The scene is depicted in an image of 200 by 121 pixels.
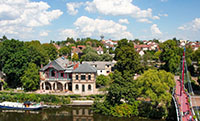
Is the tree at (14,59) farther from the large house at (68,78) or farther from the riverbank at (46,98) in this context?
the riverbank at (46,98)

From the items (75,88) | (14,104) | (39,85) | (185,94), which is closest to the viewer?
Answer: (185,94)

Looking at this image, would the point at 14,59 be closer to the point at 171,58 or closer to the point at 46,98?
the point at 46,98

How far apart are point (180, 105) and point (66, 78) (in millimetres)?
28293

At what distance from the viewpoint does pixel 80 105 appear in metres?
40.3

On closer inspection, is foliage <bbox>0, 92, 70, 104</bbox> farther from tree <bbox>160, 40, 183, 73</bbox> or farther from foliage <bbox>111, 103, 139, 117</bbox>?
tree <bbox>160, 40, 183, 73</bbox>

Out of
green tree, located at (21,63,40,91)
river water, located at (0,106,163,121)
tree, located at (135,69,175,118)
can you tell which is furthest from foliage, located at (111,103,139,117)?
green tree, located at (21,63,40,91)

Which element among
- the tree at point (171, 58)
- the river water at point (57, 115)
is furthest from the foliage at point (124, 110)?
the tree at point (171, 58)

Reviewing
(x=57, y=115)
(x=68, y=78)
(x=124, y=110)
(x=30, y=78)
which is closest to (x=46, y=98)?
(x=57, y=115)

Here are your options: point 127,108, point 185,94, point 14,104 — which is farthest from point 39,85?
point 185,94

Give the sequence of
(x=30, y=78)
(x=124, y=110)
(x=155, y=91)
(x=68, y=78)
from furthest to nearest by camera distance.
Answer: (x=68, y=78)
(x=30, y=78)
(x=124, y=110)
(x=155, y=91)

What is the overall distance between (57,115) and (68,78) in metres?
12.7

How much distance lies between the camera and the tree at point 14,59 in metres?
47.0

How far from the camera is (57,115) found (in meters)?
35.6

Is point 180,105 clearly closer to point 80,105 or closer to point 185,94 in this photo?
point 185,94
